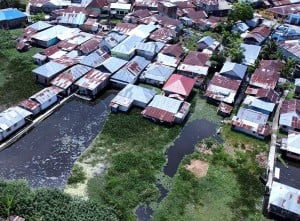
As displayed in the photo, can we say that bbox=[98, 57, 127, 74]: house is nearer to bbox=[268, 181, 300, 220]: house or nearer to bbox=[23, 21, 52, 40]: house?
bbox=[23, 21, 52, 40]: house

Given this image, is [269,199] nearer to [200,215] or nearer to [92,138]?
[200,215]

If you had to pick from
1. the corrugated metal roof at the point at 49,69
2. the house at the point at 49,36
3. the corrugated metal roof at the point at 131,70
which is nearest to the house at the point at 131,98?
the corrugated metal roof at the point at 131,70

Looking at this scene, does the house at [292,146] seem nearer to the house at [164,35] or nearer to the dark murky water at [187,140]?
the dark murky water at [187,140]

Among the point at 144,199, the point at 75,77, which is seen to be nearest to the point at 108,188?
the point at 144,199

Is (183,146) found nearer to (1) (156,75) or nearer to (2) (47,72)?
(1) (156,75)

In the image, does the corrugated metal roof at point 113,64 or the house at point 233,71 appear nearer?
the corrugated metal roof at point 113,64
